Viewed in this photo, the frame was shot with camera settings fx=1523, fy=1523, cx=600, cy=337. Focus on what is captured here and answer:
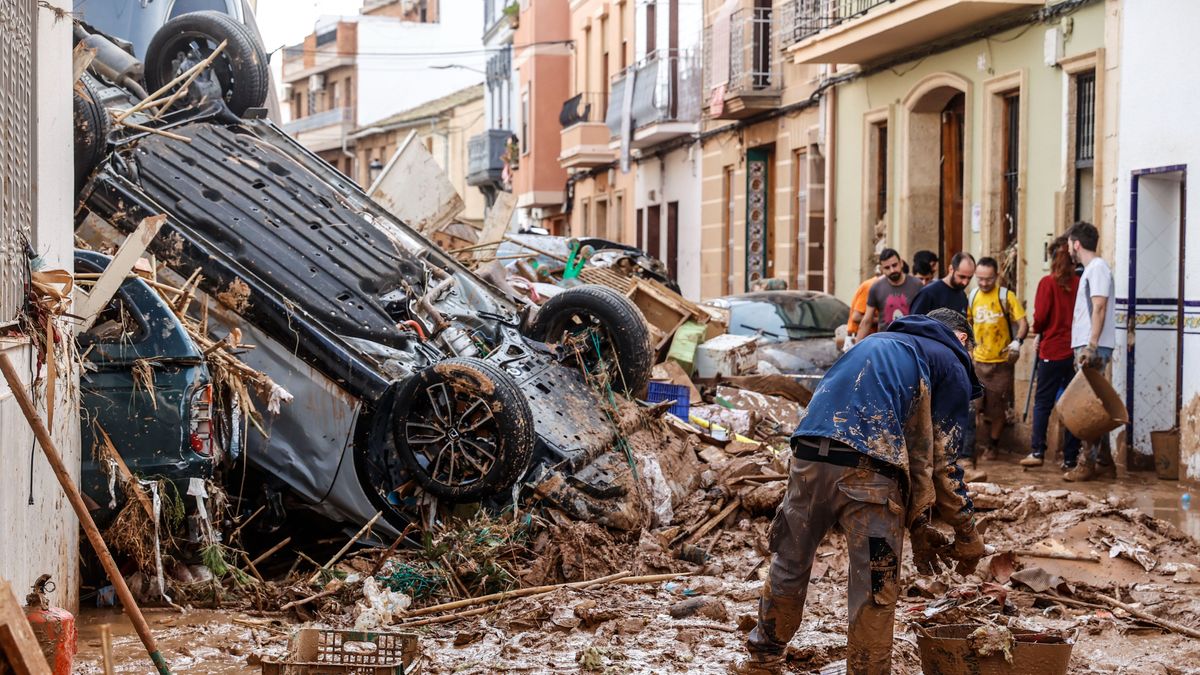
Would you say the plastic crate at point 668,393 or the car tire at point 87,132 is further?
the plastic crate at point 668,393

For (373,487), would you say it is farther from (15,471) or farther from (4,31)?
(4,31)

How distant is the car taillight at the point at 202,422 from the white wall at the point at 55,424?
558mm

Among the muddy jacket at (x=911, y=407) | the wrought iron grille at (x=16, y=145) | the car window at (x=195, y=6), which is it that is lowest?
the muddy jacket at (x=911, y=407)

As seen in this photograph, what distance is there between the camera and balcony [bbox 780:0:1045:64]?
15961 mm

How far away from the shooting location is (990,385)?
12.9 metres

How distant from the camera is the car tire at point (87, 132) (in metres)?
8.26

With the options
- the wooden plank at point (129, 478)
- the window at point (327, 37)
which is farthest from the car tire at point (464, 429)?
the window at point (327, 37)

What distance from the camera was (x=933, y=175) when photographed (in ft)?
60.2

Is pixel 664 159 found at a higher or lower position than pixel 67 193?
higher

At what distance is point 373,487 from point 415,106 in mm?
61318

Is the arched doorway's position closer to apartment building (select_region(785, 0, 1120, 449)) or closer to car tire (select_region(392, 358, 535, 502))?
apartment building (select_region(785, 0, 1120, 449))

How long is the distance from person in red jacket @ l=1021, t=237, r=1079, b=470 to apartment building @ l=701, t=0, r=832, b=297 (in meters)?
8.56

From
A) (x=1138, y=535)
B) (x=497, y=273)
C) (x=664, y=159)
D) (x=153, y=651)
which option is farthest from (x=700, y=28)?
(x=153, y=651)

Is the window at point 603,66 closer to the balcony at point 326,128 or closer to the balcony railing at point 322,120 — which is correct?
the balcony at point 326,128
